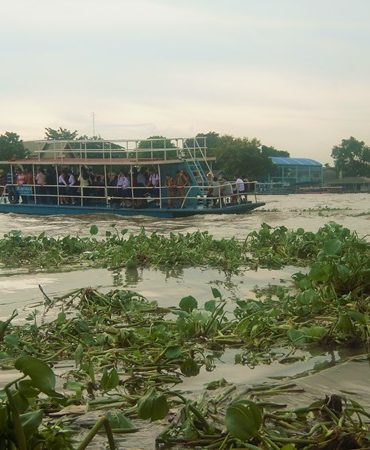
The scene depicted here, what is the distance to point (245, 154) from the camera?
193 ft

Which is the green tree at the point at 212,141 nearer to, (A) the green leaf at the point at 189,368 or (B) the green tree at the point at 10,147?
(B) the green tree at the point at 10,147

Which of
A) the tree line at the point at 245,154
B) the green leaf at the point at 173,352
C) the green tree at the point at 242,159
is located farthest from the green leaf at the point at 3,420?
the green tree at the point at 242,159

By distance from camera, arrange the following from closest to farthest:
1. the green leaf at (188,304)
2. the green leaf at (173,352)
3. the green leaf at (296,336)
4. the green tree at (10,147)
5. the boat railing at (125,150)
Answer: the green leaf at (173,352) → the green leaf at (296,336) → the green leaf at (188,304) → the boat railing at (125,150) → the green tree at (10,147)

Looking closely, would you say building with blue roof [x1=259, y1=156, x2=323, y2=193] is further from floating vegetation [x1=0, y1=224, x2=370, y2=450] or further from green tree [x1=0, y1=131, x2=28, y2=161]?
floating vegetation [x1=0, y1=224, x2=370, y2=450]

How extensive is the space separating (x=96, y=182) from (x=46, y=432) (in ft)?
65.5

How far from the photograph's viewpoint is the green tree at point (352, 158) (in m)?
76.1

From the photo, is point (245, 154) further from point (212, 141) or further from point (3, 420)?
point (3, 420)

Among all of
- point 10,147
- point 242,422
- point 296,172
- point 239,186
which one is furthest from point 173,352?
point 296,172

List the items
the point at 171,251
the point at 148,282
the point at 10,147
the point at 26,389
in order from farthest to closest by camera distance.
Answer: the point at 10,147
the point at 171,251
the point at 148,282
the point at 26,389

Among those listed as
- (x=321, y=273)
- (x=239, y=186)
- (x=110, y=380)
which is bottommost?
(x=110, y=380)

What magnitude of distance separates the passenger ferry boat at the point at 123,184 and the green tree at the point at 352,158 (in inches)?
2209

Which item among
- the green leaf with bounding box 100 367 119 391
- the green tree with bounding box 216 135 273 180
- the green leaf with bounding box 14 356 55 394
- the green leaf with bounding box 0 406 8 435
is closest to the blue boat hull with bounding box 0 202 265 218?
the green leaf with bounding box 100 367 119 391

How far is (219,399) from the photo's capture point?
271 centimetres

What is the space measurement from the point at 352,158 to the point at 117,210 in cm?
6009
